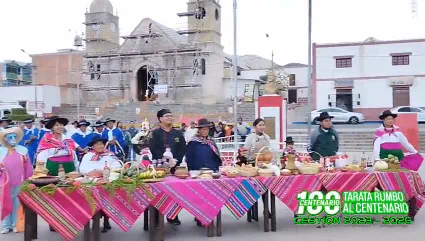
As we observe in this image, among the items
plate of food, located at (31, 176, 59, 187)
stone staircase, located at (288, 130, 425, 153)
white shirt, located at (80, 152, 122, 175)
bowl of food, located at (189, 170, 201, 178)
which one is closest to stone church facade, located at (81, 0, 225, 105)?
A: stone staircase, located at (288, 130, 425, 153)

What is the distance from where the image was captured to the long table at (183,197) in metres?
5.48

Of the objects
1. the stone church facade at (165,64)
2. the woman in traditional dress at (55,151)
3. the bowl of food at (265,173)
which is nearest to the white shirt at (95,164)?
the woman in traditional dress at (55,151)

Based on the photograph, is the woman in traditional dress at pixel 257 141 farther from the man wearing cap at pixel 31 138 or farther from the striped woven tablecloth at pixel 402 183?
the man wearing cap at pixel 31 138

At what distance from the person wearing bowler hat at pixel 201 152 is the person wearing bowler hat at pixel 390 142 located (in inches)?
106

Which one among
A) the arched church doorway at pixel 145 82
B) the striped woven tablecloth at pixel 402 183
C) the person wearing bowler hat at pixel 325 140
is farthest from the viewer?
the arched church doorway at pixel 145 82

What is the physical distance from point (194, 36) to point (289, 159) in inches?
1541

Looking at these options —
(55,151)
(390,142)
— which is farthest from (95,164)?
(390,142)

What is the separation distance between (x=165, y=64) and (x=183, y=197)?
126 feet

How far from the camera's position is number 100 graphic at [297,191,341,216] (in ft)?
20.6

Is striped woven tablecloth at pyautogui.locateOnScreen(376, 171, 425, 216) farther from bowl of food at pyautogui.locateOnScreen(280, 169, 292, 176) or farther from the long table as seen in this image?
bowl of food at pyautogui.locateOnScreen(280, 169, 292, 176)

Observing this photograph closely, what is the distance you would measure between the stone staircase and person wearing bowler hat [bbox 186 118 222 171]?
1411 centimetres

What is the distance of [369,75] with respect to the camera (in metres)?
32.8

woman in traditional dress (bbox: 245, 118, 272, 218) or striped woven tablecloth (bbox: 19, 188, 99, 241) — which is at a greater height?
woman in traditional dress (bbox: 245, 118, 272, 218)

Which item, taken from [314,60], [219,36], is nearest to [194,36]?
[219,36]
